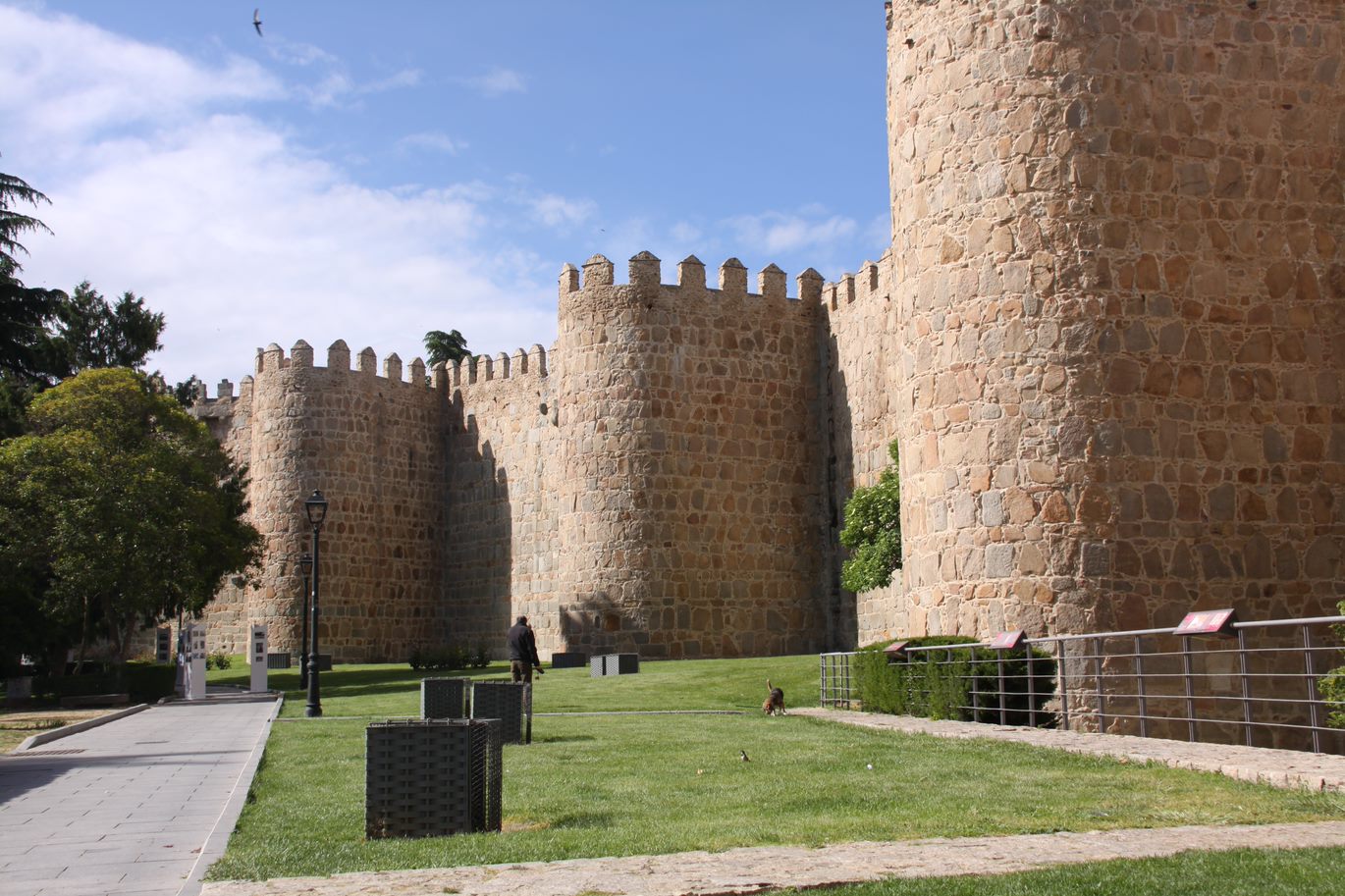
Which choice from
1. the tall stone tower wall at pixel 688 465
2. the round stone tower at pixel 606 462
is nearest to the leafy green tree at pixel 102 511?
the round stone tower at pixel 606 462

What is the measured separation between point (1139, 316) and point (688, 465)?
16.3m

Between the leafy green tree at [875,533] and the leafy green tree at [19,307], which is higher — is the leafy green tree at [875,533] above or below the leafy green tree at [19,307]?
below

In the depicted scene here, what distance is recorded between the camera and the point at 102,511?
26.9m

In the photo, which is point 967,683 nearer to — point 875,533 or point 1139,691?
point 1139,691

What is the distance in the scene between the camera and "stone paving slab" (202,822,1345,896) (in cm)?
579

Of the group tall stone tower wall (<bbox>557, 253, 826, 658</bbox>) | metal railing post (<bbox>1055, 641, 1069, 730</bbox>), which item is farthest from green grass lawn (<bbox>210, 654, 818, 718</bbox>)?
metal railing post (<bbox>1055, 641, 1069, 730</bbox>)

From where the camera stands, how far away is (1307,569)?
14312 millimetres

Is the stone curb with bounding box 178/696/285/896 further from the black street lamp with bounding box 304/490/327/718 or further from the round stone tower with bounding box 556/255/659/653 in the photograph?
Answer: the round stone tower with bounding box 556/255/659/653

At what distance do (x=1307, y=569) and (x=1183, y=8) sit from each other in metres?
5.83

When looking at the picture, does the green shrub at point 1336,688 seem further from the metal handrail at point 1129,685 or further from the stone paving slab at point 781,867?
the stone paving slab at point 781,867

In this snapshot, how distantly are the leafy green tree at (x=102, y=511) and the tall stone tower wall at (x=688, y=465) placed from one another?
758cm

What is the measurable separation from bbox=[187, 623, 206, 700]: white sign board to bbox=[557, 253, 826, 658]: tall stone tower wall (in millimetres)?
7123

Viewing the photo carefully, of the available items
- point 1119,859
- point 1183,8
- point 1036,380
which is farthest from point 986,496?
point 1119,859

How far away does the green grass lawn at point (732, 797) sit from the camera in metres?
6.98
